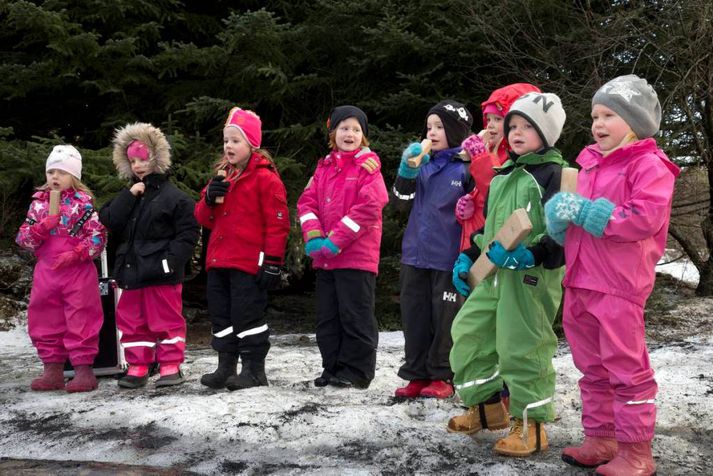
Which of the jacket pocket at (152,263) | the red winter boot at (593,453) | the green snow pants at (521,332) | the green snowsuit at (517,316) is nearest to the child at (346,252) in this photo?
the jacket pocket at (152,263)

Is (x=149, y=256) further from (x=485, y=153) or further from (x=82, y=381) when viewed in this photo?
(x=485, y=153)

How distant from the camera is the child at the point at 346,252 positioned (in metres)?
5.59

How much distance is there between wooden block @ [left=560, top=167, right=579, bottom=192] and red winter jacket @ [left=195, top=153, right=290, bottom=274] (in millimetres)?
2385

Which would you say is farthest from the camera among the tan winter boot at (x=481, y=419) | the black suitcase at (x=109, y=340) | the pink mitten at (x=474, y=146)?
the black suitcase at (x=109, y=340)

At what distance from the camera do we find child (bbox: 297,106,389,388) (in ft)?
18.3

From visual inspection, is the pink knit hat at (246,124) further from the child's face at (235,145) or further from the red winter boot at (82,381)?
the red winter boot at (82,381)

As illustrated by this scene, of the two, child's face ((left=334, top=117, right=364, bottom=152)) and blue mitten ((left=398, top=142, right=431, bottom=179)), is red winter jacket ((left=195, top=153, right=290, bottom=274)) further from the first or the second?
blue mitten ((left=398, top=142, right=431, bottom=179))

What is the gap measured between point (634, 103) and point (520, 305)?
1.24 meters

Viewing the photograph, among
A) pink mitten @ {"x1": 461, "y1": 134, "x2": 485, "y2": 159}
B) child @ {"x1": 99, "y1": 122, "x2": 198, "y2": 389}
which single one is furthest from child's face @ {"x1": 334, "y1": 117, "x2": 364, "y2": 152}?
child @ {"x1": 99, "y1": 122, "x2": 198, "y2": 389}

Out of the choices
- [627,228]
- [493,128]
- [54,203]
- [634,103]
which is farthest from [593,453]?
[54,203]

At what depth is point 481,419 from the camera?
4.38 m

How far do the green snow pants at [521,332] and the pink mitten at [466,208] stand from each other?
978mm

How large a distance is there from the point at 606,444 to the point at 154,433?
106 inches

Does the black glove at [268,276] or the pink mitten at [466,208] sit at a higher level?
the pink mitten at [466,208]
